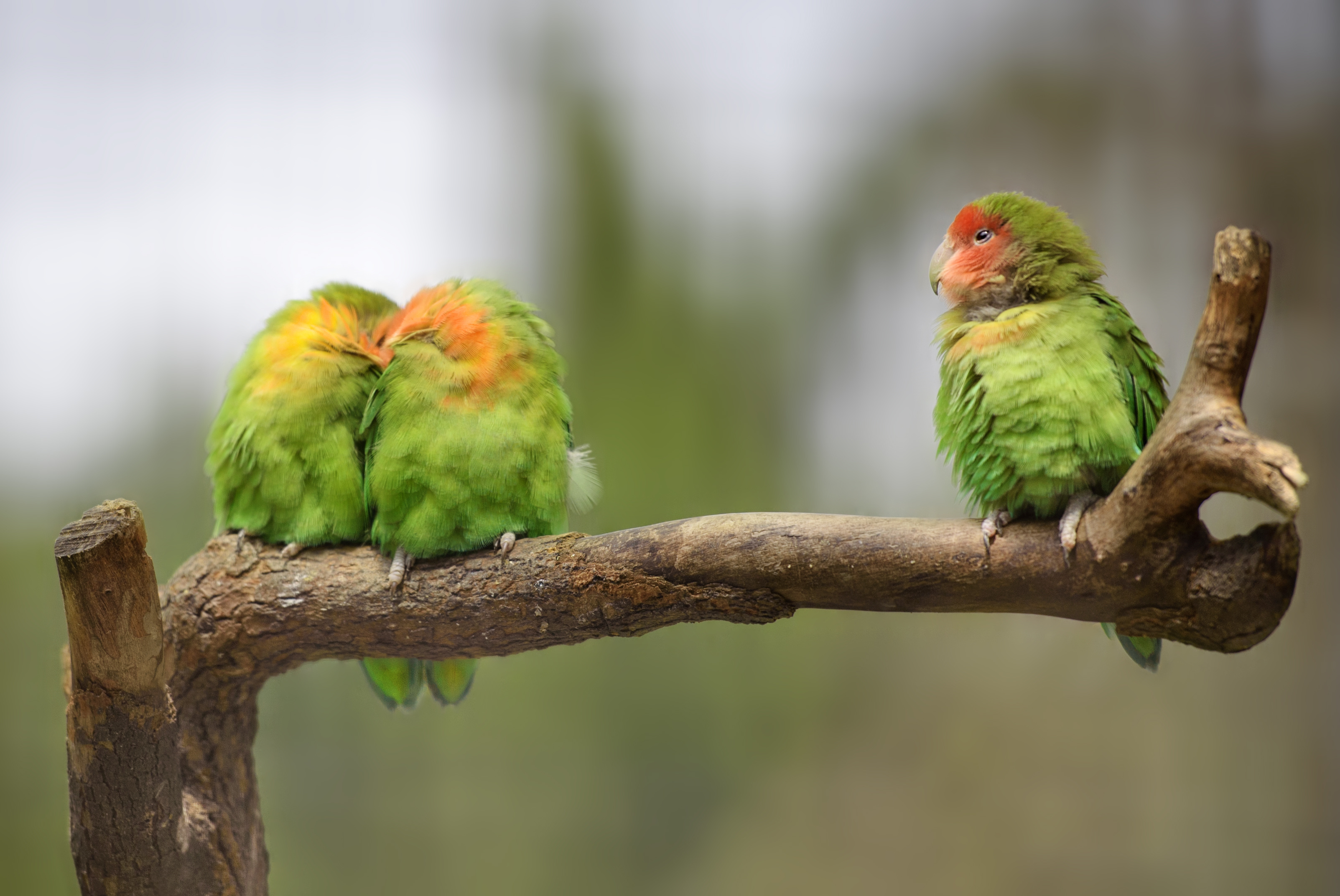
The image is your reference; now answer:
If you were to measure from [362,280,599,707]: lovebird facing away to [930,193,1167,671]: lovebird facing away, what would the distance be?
2.87 feet

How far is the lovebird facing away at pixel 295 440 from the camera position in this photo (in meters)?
1.98

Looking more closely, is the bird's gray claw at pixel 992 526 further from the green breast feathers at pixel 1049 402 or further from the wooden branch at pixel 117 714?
the wooden branch at pixel 117 714

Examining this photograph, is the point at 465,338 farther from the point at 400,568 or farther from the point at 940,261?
the point at 940,261

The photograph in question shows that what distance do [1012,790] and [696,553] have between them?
7.16 ft

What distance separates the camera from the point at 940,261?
183 cm

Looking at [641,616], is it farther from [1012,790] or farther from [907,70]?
[907,70]

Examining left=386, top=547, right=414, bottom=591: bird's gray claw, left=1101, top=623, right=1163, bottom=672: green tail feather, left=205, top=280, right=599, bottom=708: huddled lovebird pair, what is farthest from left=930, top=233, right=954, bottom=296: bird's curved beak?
left=386, top=547, right=414, bottom=591: bird's gray claw

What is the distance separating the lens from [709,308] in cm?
361

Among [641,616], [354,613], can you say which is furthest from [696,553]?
[354,613]

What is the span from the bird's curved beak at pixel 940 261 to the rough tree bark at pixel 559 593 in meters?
0.54

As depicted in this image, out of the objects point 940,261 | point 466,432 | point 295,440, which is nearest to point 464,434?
point 466,432

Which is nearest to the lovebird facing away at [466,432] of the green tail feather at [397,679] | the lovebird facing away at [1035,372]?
the green tail feather at [397,679]

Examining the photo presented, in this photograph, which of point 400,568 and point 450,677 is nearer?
point 400,568

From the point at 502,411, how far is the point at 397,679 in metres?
0.81
